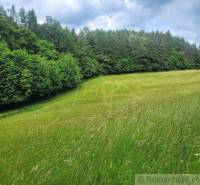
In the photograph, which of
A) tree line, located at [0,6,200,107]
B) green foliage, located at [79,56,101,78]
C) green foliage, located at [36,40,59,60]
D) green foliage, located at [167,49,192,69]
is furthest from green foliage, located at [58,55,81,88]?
green foliage, located at [167,49,192,69]

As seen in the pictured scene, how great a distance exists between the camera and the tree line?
2110 inches

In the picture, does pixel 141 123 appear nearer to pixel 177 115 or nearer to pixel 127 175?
pixel 177 115

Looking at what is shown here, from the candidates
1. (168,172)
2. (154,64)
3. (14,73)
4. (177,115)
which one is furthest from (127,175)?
(154,64)

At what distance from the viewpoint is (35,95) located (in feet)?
184

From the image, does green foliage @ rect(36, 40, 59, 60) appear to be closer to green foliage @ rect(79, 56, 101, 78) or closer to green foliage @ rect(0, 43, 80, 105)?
green foliage @ rect(79, 56, 101, 78)

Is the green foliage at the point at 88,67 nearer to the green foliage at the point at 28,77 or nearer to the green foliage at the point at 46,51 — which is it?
the green foliage at the point at 46,51

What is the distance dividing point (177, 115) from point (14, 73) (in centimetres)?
4839

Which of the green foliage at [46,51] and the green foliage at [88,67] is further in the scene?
the green foliage at [88,67]

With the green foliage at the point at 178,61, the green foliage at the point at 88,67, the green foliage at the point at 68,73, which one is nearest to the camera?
the green foliage at the point at 68,73

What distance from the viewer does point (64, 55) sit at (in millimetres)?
73750

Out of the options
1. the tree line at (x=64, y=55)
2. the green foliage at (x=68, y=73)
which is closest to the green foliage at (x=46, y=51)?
the tree line at (x=64, y=55)

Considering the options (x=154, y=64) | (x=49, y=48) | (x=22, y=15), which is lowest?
(x=154, y=64)

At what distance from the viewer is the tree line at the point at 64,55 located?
5359 centimetres

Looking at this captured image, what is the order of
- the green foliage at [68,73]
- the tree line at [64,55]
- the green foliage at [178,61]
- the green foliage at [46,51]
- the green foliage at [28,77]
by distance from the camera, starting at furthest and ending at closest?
the green foliage at [178,61], the green foliage at [46,51], the green foliage at [68,73], the tree line at [64,55], the green foliage at [28,77]
